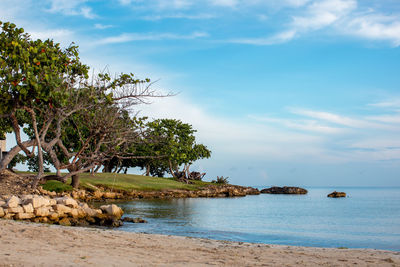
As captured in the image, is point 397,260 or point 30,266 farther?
point 397,260

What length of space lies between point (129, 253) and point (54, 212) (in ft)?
43.1

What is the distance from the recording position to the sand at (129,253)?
33.5 ft

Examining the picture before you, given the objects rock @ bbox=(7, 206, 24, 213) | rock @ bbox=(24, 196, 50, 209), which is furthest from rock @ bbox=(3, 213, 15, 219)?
rock @ bbox=(24, 196, 50, 209)

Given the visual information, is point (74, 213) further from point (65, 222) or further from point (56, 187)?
point (56, 187)

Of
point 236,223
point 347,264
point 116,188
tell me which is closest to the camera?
point 347,264

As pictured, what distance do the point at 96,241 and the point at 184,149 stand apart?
57.9m

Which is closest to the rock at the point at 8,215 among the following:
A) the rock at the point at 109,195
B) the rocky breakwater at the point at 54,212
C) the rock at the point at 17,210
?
the rocky breakwater at the point at 54,212

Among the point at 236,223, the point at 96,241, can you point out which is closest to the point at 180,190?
the point at 236,223

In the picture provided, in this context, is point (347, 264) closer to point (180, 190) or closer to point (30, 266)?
point (30, 266)

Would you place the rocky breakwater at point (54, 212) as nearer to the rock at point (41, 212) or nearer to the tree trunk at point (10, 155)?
the rock at point (41, 212)

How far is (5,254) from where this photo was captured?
10.1 metres

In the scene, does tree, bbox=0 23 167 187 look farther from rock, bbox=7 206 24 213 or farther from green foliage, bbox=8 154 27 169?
green foliage, bbox=8 154 27 169

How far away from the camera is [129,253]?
11.9 meters

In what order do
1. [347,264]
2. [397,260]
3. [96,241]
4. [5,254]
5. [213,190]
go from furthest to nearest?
1. [213,190]
2. [96,241]
3. [397,260]
4. [347,264]
5. [5,254]
